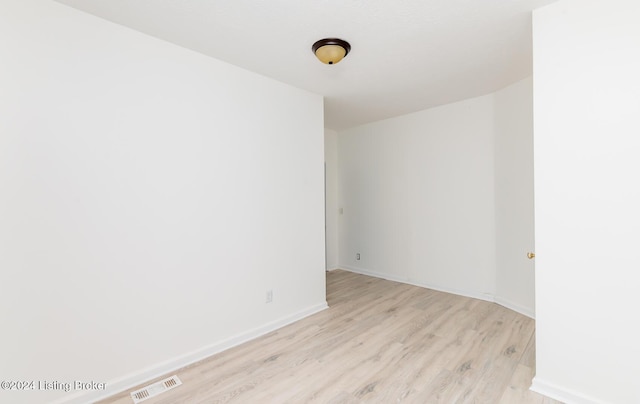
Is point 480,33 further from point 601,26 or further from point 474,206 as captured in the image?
point 474,206

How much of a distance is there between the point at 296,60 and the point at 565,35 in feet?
6.25

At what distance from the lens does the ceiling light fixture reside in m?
2.18

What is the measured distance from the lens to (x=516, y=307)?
3248 millimetres

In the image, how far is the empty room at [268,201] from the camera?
1.67 meters

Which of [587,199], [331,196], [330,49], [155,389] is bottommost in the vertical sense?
[155,389]

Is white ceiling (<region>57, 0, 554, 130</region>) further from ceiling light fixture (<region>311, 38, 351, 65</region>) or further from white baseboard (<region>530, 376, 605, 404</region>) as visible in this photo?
white baseboard (<region>530, 376, 605, 404</region>)

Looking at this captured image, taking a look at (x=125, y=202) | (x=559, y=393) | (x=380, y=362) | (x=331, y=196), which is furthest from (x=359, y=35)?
(x=331, y=196)

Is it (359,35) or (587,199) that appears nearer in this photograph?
(587,199)

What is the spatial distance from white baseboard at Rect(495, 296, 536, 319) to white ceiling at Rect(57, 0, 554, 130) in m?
2.49

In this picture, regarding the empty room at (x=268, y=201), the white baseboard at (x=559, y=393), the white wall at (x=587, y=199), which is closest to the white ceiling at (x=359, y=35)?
the empty room at (x=268, y=201)

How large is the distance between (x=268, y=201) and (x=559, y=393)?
103 inches

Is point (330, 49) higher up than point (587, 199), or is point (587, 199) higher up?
point (330, 49)

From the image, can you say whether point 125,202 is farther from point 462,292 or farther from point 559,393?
point 462,292

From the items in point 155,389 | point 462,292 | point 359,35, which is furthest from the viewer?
point 462,292
